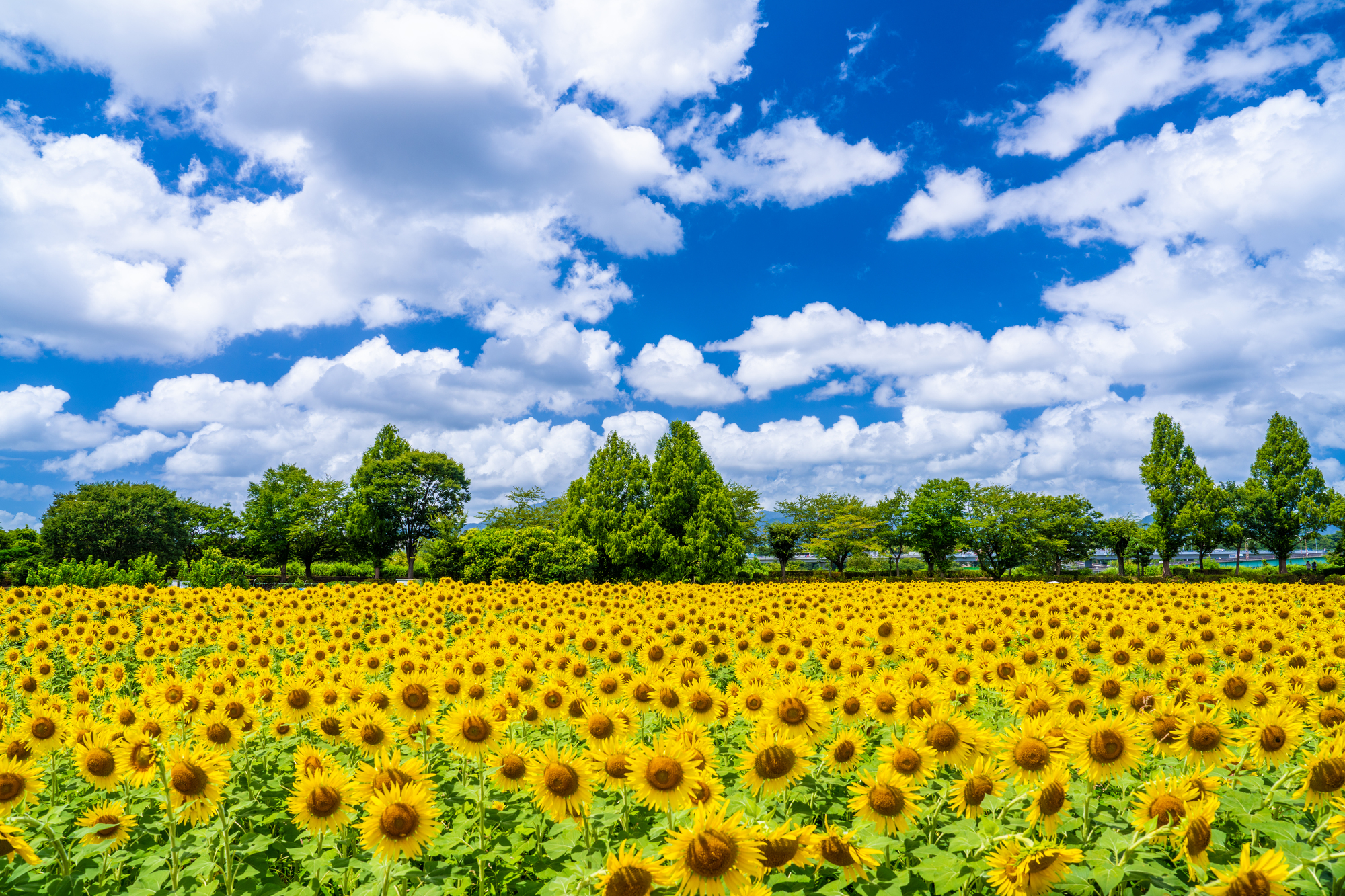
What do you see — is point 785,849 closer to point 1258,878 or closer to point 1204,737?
point 1258,878

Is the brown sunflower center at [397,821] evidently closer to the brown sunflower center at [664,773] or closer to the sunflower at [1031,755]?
the brown sunflower center at [664,773]

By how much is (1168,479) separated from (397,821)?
72307mm

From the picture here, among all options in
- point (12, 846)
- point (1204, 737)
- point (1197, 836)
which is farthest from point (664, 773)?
point (1204, 737)

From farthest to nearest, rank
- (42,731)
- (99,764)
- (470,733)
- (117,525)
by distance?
(117,525) → (42,731) → (470,733) → (99,764)

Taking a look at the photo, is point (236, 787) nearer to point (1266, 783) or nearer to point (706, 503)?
point (1266, 783)

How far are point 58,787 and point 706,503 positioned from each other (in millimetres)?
29864

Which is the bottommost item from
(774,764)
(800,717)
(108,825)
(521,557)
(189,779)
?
(108,825)

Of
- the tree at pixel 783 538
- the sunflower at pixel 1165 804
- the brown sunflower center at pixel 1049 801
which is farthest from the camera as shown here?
the tree at pixel 783 538

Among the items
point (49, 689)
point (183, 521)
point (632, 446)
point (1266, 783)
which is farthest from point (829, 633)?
point (183, 521)

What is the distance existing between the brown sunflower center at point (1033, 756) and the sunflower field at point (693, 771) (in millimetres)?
13

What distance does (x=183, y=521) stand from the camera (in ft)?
191

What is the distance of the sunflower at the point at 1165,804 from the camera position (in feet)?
10.4

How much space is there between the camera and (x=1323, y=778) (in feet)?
11.4

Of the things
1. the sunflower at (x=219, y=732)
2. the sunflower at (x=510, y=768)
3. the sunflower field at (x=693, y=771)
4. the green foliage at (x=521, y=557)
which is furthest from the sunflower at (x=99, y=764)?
the green foliage at (x=521, y=557)
